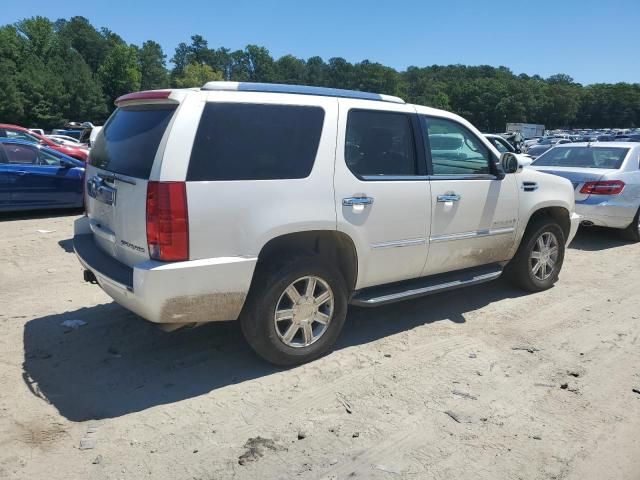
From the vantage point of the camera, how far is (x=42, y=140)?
44.7 ft

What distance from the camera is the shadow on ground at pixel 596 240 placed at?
8297 millimetres

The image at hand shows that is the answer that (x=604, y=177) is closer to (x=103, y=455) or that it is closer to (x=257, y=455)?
(x=257, y=455)

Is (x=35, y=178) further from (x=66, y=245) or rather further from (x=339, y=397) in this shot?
(x=339, y=397)

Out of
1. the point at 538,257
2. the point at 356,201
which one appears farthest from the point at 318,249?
the point at 538,257

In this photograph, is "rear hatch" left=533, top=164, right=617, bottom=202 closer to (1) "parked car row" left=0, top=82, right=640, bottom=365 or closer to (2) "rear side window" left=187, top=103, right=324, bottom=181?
(1) "parked car row" left=0, top=82, right=640, bottom=365

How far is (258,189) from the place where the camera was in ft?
11.4

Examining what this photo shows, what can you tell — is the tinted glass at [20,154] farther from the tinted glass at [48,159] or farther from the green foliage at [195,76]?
the green foliage at [195,76]

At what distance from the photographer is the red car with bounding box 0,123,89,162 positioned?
41.0 ft

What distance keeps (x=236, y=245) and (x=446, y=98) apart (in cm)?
13084

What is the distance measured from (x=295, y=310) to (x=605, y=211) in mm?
6390

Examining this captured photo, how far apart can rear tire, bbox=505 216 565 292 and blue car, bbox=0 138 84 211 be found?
7.89 meters


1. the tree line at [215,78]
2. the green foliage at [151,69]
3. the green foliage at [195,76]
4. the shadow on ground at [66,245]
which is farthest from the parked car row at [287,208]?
the green foliage at [151,69]

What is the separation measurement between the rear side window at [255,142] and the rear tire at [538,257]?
2.91 meters

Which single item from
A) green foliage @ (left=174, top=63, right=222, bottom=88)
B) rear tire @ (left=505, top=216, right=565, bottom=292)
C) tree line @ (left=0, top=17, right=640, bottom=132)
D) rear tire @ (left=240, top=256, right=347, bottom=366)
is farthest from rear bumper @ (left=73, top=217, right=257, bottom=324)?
green foliage @ (left=174, top=63, right=222, bottom=88)
